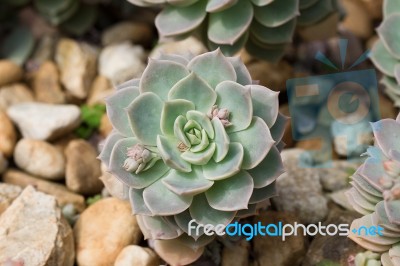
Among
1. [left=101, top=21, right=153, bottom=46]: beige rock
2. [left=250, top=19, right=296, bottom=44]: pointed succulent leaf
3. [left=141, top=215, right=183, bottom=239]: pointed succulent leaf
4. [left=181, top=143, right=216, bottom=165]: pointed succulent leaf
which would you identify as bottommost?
[left=101, top=21, right=153, bottom=46]: beige rock

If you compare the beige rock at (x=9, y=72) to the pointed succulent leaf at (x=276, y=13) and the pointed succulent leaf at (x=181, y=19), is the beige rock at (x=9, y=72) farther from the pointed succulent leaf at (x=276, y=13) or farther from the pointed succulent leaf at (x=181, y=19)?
the pointed succulent leaf at (x=276, y=13)

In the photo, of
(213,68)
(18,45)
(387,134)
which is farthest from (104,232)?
(18,45)

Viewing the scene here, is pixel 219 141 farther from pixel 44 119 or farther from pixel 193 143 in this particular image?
pixel 44 119

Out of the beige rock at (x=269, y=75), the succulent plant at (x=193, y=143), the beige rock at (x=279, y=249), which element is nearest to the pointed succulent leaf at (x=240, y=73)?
the succulent plant at (x=193, y=143)

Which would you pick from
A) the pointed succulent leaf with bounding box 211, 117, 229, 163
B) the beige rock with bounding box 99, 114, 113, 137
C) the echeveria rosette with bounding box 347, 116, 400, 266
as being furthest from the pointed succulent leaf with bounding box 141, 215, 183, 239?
the beige rock with bounding box 99, 114, 113, 137

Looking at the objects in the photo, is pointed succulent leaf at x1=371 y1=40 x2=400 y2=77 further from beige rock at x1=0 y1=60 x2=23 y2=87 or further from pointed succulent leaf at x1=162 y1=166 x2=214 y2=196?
beige rock at x1=0 y1=60 x2=23 y2=87

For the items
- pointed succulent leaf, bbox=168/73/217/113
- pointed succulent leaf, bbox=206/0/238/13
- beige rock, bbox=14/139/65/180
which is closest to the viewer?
pointed succulent leaf, bbox=168/73/217/113

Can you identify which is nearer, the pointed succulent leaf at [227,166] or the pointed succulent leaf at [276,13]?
the pointed succulent leaf at [227,166]
